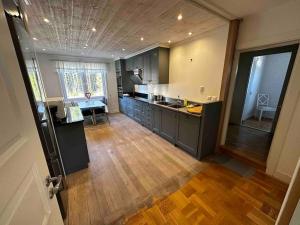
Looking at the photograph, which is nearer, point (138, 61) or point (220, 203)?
point (220, 203)

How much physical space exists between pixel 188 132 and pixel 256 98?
155 inches

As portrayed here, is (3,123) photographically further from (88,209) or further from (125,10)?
(125,10)

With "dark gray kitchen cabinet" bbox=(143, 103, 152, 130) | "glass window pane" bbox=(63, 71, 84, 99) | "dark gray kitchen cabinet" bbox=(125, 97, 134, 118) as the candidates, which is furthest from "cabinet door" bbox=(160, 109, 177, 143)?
"glass window pane" bbox=(63, 71, 84, 99)

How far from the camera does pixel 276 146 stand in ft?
6.59

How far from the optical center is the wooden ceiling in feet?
5.49

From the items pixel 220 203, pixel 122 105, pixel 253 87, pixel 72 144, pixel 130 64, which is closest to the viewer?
pixel 220 203

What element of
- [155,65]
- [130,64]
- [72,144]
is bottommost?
[72,144]

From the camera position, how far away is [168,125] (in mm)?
3188

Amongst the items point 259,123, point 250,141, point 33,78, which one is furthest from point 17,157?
point 259,123

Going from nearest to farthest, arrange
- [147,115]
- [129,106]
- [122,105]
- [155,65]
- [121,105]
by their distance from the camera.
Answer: [155,65] → [147,115] → [129,106] → [122,105] → [121,105]

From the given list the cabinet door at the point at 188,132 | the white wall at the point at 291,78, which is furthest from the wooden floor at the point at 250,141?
the cabinet door at the point at 188,132

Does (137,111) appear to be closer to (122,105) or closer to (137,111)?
(137,111)

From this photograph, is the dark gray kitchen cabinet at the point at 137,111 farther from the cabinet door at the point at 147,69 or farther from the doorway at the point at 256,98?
the doorway at the point at 256,98

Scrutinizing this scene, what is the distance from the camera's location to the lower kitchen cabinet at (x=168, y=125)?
9.83 ft
